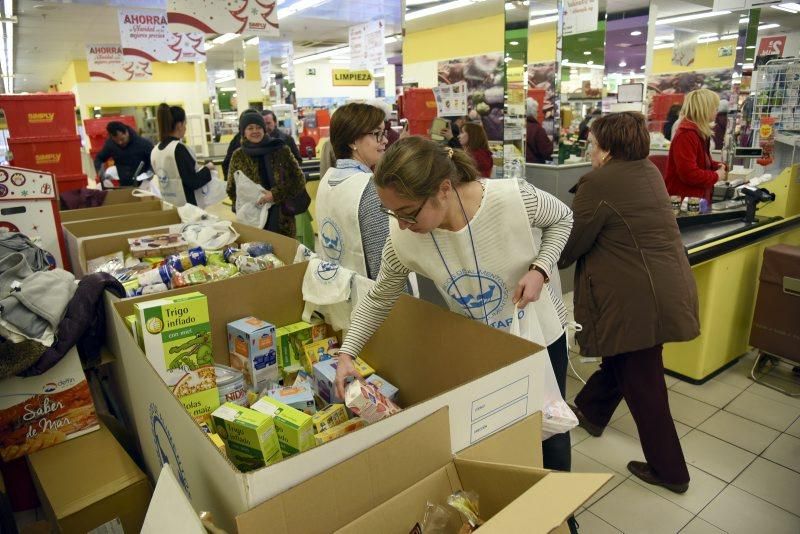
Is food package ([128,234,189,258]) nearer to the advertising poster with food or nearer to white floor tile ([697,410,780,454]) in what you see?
white floor tile ([697,410,780,454])

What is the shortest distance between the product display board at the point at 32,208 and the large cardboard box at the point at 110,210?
1.96ft

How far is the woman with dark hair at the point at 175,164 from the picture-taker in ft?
13.9

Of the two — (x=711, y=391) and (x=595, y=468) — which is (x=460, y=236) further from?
(x=711, y=391)

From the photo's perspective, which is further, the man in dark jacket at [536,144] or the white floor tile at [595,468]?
the man in dark jacket at [536,144]

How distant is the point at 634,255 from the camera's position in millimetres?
2348

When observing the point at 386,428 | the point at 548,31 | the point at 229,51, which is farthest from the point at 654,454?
the point at 229,51

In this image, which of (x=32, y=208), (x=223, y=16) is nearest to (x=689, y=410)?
(x=32, y=208)

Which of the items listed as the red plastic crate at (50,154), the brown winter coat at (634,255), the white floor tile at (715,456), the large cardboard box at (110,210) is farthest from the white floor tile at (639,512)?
the red plastic crate at (50,154)

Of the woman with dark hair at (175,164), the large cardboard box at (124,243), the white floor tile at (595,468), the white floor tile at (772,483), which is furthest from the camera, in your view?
the woman with dark hair at (175,164)

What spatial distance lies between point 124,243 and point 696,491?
10.6ft

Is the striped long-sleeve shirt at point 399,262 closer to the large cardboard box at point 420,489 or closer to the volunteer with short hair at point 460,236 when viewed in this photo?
the volunteer with short hair at point 460,236

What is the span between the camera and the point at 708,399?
3.37 metres

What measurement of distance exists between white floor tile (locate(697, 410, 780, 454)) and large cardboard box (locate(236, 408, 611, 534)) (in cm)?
231

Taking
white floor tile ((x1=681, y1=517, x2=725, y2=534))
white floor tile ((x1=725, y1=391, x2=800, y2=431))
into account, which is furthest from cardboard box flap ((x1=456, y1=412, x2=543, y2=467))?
white floor tile ((x1=725, y1=391, x2=800, y2=431))
